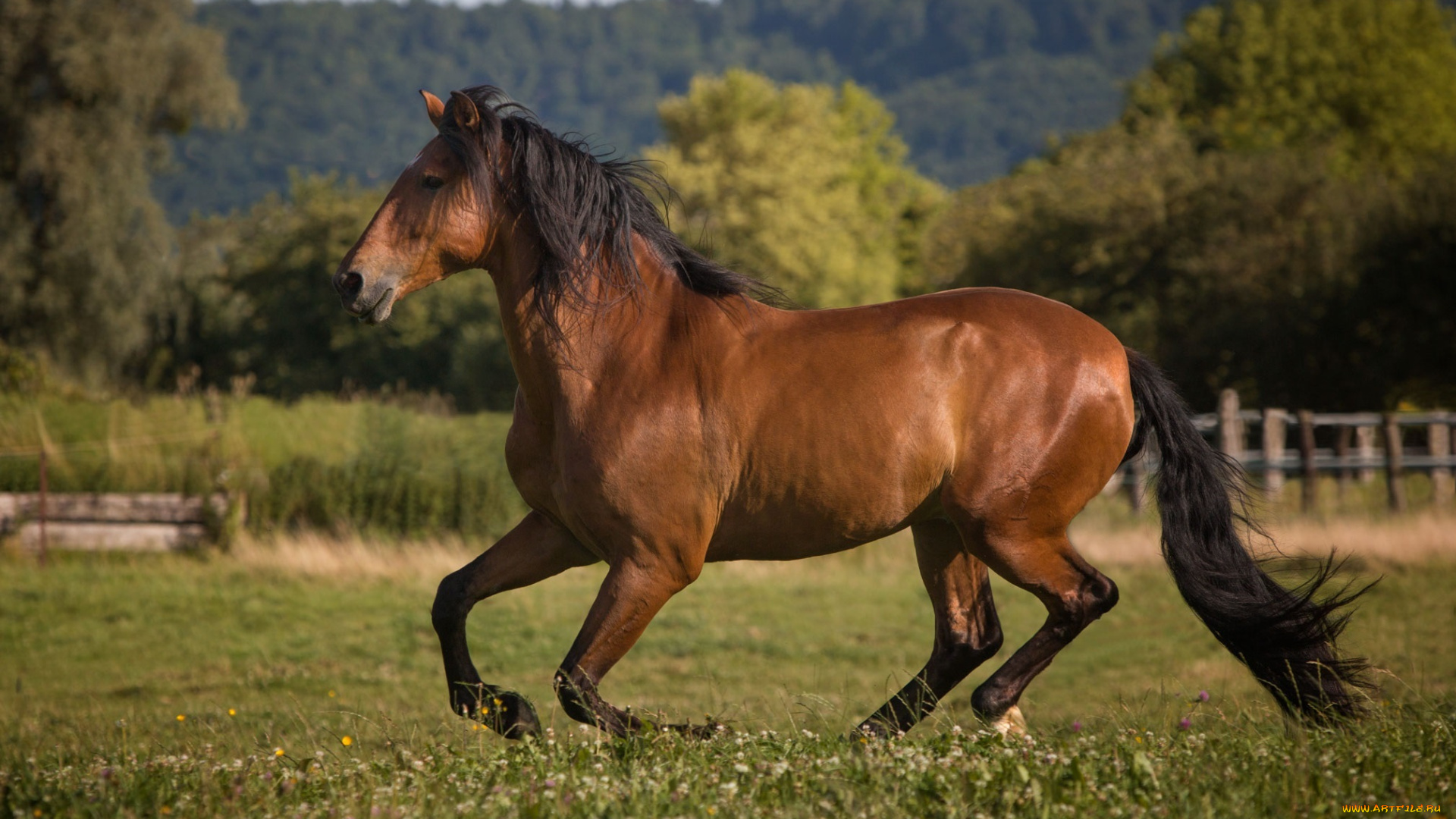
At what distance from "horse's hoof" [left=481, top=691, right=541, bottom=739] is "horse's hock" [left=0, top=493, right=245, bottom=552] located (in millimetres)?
11113

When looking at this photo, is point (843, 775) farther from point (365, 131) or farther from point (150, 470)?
point (365, 131)

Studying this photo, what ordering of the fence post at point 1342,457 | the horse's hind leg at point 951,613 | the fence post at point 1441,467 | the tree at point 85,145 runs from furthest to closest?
the tree at point 85,145
the fence post at point 1342,457
the fence post at point 1441,467
the horse's hind leg at point 951,613

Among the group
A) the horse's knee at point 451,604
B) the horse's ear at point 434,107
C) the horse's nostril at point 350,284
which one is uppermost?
the horse's ear at point 434,107

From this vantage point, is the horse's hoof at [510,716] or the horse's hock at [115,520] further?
the horse's hock at [115,520]

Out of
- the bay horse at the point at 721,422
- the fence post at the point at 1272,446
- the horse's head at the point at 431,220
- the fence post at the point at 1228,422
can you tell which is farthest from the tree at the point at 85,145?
the bay horse at the point at 721,422

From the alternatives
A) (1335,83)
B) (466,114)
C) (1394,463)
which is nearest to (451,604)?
(466,114)

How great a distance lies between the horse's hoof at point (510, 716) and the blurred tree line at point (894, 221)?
36.5 feet

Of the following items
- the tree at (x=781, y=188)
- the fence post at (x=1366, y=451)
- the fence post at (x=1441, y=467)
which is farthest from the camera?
the tree at (x=781, y=188)

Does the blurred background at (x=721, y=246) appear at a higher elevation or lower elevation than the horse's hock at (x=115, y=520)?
higher

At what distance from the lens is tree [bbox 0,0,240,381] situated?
2470 centimetres

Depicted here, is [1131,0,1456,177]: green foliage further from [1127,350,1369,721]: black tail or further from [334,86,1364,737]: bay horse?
[334,86,1364,737]: bay horse

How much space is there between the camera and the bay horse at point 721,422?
4.18m

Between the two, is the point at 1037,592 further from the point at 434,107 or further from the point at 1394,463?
the point at 1394,463

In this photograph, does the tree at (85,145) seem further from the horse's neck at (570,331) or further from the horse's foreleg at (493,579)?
the horse's foreleg at (493,579)
